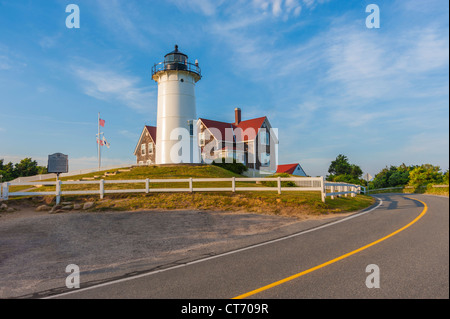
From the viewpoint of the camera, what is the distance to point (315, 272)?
19.6ft

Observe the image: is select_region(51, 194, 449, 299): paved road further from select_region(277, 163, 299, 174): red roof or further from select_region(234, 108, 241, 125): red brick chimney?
select_region(234, 108, 241, 125): red brick chimney

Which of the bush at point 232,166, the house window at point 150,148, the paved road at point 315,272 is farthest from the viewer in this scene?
the house window at point 150,148

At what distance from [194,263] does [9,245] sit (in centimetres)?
711

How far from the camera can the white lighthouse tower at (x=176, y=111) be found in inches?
1276

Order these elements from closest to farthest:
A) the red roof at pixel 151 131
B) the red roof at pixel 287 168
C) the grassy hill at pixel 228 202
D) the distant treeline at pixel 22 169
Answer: the grassy hill at pixel 228 202
the red roof at pixel 151 131
the red roof at pixel 287 168
the distant treeline at pixel 22 169

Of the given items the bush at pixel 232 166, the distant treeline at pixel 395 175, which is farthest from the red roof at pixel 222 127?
the distant treeline at pixel 395 175

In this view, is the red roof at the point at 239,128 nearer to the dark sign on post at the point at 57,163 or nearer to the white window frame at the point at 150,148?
the white window frame at the point at 150,148

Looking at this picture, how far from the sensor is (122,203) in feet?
54.5

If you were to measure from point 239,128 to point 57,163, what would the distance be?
28.3 meters

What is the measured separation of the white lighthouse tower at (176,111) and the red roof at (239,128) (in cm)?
1075

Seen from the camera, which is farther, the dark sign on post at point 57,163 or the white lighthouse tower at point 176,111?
the white lighthouse tower at point 176,111
